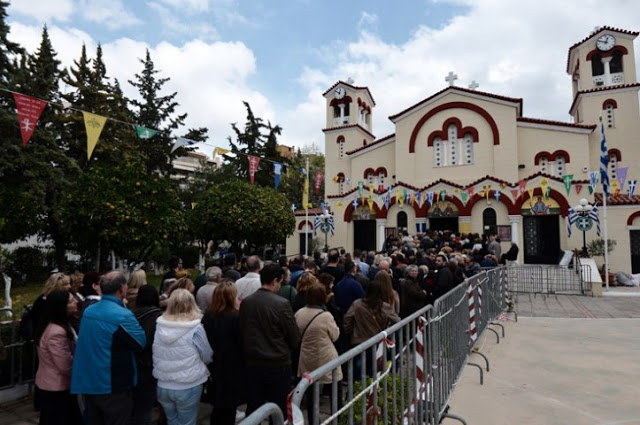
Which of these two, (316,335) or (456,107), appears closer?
(316,335)

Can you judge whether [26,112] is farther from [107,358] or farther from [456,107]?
[456,107]

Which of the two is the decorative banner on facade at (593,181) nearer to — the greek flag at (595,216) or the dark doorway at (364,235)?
the greek flag at (595,216)

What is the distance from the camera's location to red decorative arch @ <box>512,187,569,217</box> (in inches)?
861

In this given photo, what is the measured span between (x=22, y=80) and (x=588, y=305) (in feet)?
78.6

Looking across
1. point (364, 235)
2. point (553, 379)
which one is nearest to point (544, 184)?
point (364, 235)

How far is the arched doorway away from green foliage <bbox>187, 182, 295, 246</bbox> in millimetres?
10047

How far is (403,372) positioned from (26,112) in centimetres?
1005

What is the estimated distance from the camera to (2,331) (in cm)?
581

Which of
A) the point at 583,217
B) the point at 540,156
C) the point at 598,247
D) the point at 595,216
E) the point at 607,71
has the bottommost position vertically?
the point at 598,247

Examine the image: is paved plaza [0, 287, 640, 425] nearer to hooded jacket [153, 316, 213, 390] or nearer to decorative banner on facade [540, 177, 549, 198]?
hooded jacket [153, 316, 213, 390]

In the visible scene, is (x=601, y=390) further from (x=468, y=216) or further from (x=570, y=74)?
A: (x=570, y=74)

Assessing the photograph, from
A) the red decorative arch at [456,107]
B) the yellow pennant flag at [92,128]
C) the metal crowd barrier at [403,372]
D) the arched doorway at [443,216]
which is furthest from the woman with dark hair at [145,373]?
the red decorative arch at [456,107]

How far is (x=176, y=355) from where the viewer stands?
12.2 feet

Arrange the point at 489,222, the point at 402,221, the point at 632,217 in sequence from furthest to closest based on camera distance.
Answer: the point at 402,221
the point at 489,222
the point at 632,217
